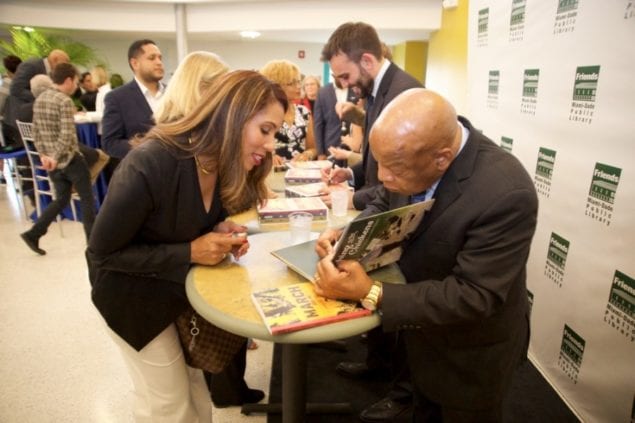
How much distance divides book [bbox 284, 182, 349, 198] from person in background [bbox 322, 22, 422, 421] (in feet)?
0.80

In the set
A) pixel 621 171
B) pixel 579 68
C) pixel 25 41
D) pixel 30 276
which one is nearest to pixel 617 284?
pixel 621 171

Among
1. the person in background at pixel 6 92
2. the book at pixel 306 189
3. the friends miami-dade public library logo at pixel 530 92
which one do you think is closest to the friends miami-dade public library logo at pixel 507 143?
the friends miami-dade public library logo at pixel 530 92

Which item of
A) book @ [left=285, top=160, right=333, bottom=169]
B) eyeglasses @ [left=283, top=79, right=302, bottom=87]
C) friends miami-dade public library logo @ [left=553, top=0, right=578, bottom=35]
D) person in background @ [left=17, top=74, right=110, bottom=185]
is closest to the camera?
friends miami-dade public library logo @ [left=553, top=0, right=578, bottom=35]

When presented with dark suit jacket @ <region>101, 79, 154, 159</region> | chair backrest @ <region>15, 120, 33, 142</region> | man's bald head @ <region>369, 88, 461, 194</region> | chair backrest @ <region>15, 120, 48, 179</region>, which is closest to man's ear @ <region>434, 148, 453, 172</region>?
man's bald head @ <region>369, 88, 461, 194</region>

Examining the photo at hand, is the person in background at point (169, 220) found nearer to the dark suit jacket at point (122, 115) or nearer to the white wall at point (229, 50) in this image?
the dark suit jacket at point (122, 115)

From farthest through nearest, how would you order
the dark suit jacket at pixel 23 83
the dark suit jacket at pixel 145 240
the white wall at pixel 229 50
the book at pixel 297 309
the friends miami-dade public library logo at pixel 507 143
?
1. the white wall at pixel 229 50
2. the dark suit jacket at pixel 23 83
3. the friends miami-dade public library logo at pixel 507 143
4. the dark suit jacket at pixel 145 240
5. the book at pixel 297 309

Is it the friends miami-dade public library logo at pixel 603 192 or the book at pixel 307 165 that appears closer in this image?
the friends miami-dade public library logo at pixel 603 192

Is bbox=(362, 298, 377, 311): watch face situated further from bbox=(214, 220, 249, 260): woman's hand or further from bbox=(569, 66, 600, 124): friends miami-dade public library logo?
bbox=(569, 66, 600, 124): friends miami-dade public library logo

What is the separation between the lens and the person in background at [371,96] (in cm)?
203

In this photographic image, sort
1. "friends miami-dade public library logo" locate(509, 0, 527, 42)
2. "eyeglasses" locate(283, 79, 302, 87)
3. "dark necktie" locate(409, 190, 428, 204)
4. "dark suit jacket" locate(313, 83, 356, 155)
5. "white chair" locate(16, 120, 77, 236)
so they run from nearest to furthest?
"dark necktie" locate(409, 190, 428, 204)
"friends miami-dade public library logo" locate(509, 0, 527, 42)
"eyeglasses" locate(283, 79, 302, 87)
"dark suit jacket" locate(313, 83, 356, 155)
"white chair" locate(16, 120, 77, 236)

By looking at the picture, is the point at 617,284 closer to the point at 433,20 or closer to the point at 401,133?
the point at 401,133

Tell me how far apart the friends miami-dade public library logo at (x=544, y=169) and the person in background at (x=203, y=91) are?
1.79m

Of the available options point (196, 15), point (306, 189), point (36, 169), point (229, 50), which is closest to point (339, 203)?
point (306, 189)

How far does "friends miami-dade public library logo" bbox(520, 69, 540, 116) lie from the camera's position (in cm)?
229
